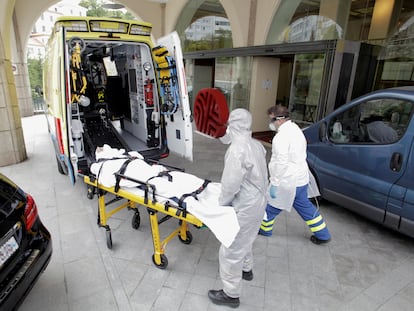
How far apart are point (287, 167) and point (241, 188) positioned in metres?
0.92

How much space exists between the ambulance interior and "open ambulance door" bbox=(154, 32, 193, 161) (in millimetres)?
311

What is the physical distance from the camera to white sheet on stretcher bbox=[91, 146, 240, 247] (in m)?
2.13

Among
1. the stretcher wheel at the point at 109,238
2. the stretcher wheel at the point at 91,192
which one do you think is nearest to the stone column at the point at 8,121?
the stretcher wheel at the point at 91,192

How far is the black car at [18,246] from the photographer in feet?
6.05

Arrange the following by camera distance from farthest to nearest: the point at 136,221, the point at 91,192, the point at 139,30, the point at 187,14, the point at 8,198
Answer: the point at 187,14 < the point at 139,30 < the point at 91,192 < the point at 136,221 < the point at 8,198

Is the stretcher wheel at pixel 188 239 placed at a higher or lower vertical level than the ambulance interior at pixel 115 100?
lower

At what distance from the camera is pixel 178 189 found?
2582mm

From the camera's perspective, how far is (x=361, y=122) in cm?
367

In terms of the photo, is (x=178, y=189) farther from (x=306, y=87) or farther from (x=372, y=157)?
(x=306, y=87)

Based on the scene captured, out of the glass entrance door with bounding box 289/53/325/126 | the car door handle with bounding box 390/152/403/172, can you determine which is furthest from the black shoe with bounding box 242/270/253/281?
the glass entrance door with bounding box 289/53/325/126

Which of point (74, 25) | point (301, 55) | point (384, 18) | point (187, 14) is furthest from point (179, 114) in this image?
point (187, 14)

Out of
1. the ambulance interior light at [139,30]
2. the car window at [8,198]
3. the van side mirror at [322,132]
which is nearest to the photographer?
the car window at [8,198]

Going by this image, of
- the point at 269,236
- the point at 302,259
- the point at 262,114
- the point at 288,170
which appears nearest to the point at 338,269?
the point at 302,259

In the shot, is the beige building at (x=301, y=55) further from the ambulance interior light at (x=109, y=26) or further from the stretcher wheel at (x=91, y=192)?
the stretcher wheel at (x=91, y=192)
